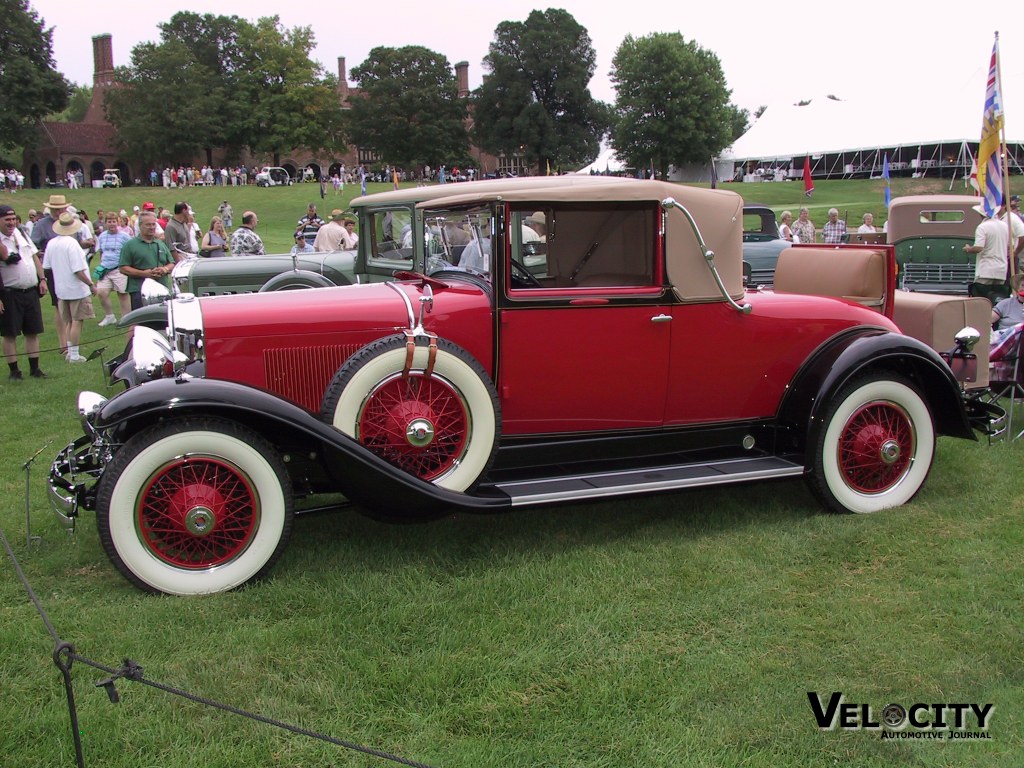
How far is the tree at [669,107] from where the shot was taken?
58594mm

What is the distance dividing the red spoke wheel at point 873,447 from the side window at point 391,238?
434 cm

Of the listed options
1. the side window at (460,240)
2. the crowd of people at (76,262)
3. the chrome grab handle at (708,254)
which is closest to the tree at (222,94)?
the crowd of people at (76,262)

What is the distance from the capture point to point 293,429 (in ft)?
12.2

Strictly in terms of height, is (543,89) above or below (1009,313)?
above

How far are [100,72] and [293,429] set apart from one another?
8768 centimetres

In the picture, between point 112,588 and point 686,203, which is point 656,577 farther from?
point 112,588

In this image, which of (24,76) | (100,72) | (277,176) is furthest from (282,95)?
(100,72)

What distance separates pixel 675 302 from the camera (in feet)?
14.3

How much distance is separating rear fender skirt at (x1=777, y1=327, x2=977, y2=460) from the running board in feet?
0.83

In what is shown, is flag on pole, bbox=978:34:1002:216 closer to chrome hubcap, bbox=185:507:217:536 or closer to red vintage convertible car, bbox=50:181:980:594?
red vintage convertible car, bbox=50:181:980:594

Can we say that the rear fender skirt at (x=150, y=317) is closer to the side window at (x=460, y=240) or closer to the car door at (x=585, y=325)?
the side window at (x=460, y=240)

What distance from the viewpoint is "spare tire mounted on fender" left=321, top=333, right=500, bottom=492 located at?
3.82 m

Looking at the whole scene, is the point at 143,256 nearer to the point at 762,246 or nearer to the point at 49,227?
the point at 49,227

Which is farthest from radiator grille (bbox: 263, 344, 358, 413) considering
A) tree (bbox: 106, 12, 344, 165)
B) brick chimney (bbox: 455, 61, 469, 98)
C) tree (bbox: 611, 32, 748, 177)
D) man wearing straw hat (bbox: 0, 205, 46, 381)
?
brick chimney (bbox: 455, 61, 469, 98)
